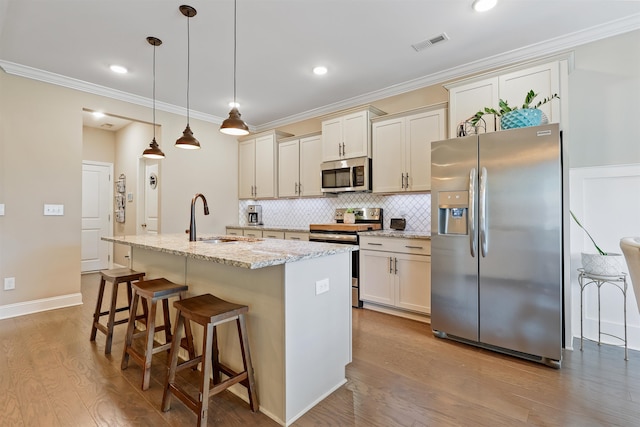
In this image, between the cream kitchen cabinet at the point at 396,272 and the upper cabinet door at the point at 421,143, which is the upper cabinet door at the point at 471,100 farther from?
the cream kitchen cabinet at the point at 396,272

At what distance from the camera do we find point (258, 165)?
5469 millimetres

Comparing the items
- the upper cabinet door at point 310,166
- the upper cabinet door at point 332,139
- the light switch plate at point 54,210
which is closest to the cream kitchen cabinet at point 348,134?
the upper cabinet door at point 332,139

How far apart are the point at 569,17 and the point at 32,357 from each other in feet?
17.2

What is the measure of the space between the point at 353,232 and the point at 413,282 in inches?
36.4

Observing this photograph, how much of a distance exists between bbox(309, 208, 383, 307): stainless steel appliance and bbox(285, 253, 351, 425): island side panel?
63.8 inches

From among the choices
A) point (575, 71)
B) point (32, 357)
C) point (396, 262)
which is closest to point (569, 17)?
point (575, 71)

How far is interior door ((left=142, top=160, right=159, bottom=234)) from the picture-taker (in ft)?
17.4

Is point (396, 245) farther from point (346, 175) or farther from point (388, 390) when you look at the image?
point (388, 390)

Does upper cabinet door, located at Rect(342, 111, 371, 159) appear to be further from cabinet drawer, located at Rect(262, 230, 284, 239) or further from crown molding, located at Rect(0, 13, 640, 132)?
cabinet drawer, located at Rect(262, 230, 284, 239)

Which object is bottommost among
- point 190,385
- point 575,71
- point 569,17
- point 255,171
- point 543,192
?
point 190,385

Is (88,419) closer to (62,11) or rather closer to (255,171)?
(62,11)

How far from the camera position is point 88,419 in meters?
1.76

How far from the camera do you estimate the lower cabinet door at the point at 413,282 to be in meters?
3.27

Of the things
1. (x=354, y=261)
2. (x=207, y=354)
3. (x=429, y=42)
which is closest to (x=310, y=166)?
(x=354, y=261)
